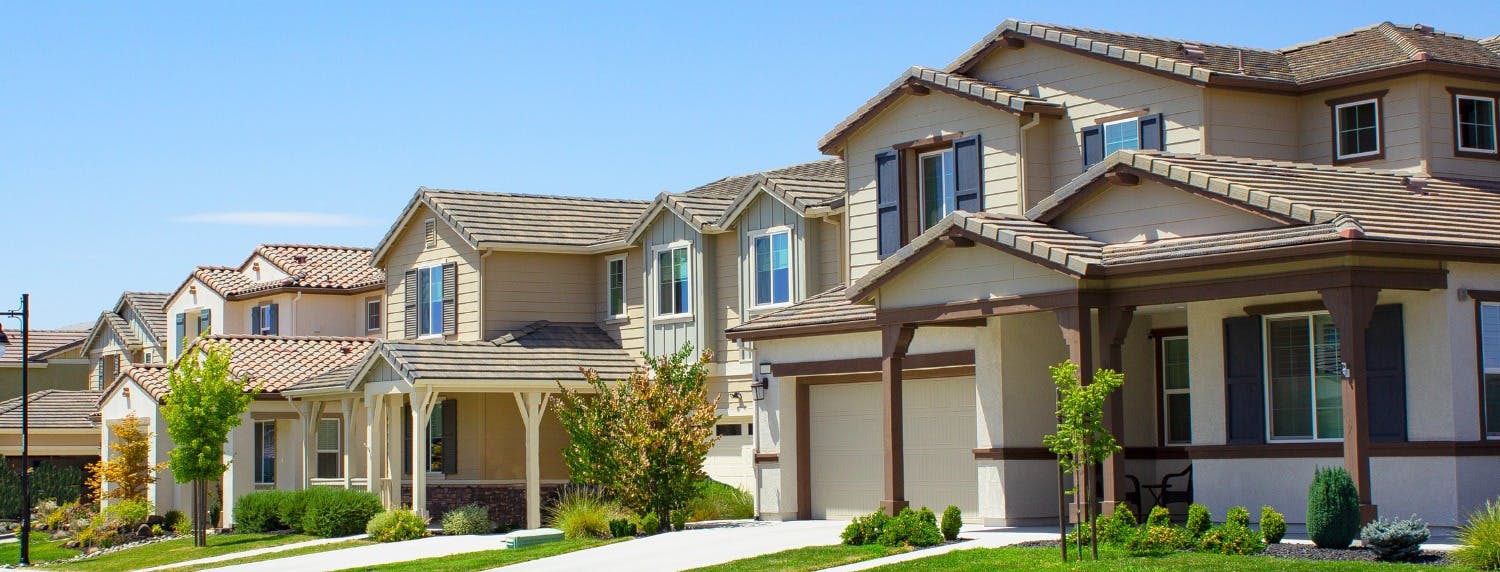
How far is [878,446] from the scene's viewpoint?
2561 cm

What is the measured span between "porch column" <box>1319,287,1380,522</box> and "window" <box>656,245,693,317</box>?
15.9m

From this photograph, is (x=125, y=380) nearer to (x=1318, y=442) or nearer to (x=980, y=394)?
(x=980, y=394)

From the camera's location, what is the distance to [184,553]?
30344mm

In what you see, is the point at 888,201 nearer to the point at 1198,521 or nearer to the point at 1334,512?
the point at 1198,521

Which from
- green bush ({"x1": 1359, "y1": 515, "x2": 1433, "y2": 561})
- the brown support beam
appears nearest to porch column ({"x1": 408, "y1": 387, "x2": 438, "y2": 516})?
the brown support beam

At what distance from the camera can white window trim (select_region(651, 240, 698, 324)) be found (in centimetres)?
3175

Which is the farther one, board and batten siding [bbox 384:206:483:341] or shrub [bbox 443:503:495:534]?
board and batten siding [bbox 384:206:483:341]

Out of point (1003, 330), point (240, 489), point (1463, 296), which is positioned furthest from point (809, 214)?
point (240, 489)

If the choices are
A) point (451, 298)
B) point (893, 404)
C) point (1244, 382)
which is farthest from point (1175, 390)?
point (451, 298)

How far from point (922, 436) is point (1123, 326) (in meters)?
5.66

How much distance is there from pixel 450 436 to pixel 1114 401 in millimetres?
17554

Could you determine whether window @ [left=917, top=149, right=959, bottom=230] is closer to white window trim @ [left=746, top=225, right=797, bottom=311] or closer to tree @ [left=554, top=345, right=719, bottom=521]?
white window trim @ [left=746, top=225, right=797, bottom=311]

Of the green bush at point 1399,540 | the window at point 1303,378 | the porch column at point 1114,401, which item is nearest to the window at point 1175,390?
the window at point 1303,378

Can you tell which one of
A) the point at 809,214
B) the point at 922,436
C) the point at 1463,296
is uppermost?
the point at 809,214
